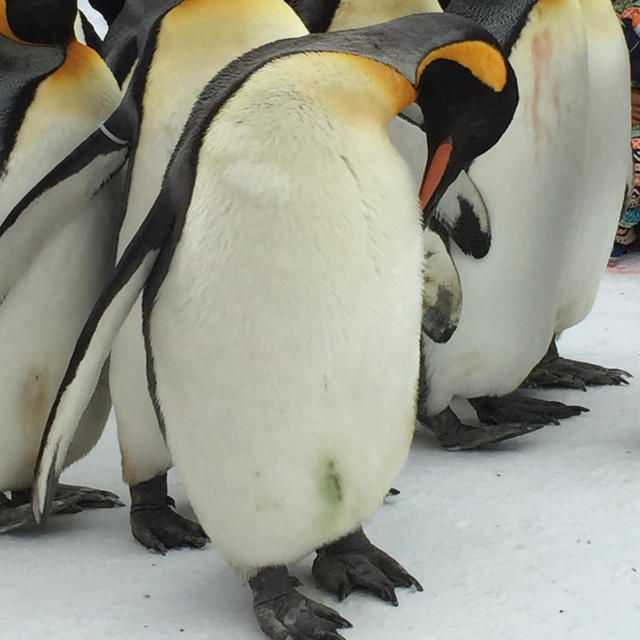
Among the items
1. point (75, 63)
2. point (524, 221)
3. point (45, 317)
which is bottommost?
point (45, 317)

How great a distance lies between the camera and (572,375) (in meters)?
2.37

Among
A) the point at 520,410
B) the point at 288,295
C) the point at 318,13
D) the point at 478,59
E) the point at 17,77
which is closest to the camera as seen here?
the point at 288,295

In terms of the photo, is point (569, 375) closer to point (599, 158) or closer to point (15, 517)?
point (599, 158)

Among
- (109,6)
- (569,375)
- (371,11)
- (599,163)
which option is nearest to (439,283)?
(371,11)

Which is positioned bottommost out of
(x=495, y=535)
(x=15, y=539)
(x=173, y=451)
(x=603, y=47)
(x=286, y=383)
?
(x=15, y=539)

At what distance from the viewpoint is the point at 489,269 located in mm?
1864

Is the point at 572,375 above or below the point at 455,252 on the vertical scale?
below

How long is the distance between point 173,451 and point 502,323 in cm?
A: 82

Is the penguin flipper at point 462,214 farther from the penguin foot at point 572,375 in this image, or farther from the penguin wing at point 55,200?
the penguin foot at point 572,375

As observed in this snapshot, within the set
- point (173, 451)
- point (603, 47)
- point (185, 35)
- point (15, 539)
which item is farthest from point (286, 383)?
point (603, 47)

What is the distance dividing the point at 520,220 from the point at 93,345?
0.88 metres

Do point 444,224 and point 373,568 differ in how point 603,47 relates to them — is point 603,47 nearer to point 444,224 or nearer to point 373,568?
point 444,224

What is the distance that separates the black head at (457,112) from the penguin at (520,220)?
0.43m

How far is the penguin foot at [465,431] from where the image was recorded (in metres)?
1.94
